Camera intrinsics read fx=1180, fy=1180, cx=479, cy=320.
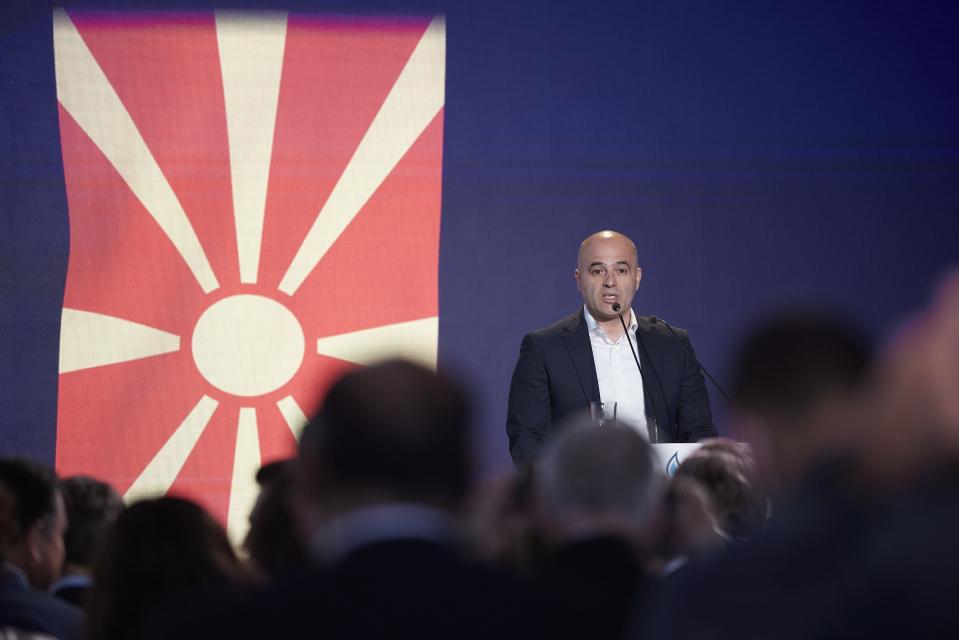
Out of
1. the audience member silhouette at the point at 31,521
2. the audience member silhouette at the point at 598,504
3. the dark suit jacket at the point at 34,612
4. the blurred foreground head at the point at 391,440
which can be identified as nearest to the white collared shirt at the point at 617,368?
the audience member silhouette at the point at 31,521

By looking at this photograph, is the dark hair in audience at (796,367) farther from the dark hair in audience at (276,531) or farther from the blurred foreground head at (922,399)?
the dark hair in audience at (276,531)

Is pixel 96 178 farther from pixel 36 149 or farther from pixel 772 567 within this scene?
pixel 772 567

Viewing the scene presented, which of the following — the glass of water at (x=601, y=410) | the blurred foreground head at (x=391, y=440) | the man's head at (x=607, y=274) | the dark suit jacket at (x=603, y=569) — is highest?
the man's head at (x=607, y=274)

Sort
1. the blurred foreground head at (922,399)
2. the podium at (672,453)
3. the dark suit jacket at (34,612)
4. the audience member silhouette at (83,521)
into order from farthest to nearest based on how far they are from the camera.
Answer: the podium at (672,453) < the audience member silhouette at (83,521) < the dark suit jacket at (34,612) < the blurred foreground head at (922,399)

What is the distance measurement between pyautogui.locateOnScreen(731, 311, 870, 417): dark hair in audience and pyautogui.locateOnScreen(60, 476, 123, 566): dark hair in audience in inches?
55.5

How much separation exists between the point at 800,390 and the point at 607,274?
10.8 ft

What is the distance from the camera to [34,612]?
183cm

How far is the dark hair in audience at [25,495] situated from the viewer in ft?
6.84

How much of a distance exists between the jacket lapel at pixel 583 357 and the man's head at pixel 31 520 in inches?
95.6

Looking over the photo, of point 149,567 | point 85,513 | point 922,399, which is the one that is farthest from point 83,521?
point 922,399

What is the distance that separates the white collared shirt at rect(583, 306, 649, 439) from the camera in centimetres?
443

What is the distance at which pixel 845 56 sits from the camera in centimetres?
550

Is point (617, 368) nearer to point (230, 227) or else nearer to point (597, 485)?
point (230, 227)

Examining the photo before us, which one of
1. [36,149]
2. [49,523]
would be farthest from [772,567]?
[36,149]
